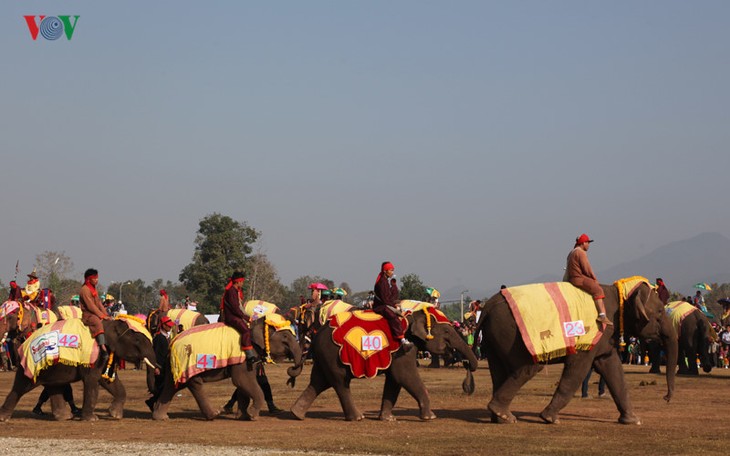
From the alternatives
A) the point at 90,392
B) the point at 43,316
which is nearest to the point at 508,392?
the point at 90,392

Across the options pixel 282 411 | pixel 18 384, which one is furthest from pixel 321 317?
pixel 18 384

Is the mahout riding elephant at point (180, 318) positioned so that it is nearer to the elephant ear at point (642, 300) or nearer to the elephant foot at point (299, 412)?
the elephant foot at point (299, 412)

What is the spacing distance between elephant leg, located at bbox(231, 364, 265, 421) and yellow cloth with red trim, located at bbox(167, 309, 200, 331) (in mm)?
12236

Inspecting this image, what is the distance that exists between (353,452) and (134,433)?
176 inches

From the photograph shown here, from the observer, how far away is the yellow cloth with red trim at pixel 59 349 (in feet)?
60.6

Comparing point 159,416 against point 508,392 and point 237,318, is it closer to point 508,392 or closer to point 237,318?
point 237,318

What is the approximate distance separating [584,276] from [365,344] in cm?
403

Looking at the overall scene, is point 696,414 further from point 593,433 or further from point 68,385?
point 68,385

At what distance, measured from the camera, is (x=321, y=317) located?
31.3m

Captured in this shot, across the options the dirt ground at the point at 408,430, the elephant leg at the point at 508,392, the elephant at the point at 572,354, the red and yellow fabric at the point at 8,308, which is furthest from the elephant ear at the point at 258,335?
the red and yellow fabric at the point at 8,308

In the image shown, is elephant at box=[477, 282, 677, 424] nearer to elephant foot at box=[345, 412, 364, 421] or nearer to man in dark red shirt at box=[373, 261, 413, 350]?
man in dark red shirt at box=[373, 261, 413, 350]

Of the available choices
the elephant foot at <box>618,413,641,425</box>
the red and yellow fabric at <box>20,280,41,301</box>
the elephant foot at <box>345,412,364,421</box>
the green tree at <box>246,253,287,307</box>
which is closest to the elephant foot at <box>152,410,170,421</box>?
the elephant foot at <box>345,412,364,421</box>

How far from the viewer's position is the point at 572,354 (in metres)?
17.7

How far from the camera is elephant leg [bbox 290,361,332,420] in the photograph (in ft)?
61.7
